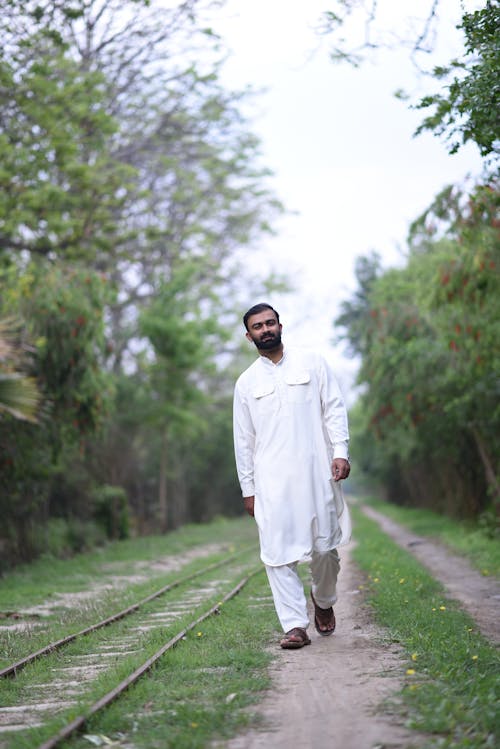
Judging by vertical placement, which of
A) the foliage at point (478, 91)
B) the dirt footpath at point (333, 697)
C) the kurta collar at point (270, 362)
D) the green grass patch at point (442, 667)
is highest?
the foliage at point (478, 91)

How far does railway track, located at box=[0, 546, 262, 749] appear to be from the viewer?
216 inches

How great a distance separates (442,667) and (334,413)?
2.08 m

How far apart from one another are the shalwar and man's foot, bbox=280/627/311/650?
62mm

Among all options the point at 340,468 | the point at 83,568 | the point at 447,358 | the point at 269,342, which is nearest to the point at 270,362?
the point at 269,342

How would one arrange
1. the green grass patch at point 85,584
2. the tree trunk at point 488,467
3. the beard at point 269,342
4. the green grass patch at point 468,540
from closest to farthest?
the beard at point 269,342 < the green grass patch at point 85,584 < the green grass patch at point 468,540 < the tree trunk at point 488,467

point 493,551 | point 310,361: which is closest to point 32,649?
point 310,361

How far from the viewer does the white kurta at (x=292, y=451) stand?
22.9 ft

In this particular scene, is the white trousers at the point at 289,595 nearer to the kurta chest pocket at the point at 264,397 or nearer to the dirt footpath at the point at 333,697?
the dirt footpath at the point at 333,697

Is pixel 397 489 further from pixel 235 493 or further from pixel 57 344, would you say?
pixel 57 344

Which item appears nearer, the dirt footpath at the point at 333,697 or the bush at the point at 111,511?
the dirt footpath at the point at 333,697

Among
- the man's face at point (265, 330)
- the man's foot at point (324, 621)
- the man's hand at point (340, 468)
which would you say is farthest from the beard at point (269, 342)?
the man's foot at point (324, 621)

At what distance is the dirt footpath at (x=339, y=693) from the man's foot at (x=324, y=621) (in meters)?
0.06

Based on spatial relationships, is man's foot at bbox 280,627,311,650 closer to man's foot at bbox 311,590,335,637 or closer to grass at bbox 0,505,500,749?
grass at bbox 0,505,500,749

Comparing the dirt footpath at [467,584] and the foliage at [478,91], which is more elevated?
the foliage at [478,91]
